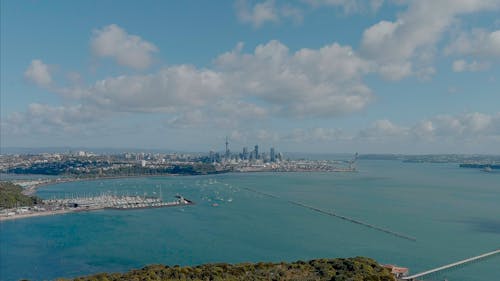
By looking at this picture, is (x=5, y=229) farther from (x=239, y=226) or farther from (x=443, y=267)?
(x=443, y=267)

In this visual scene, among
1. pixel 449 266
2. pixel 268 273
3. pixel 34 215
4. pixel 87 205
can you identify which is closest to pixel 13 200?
pixel 34 215

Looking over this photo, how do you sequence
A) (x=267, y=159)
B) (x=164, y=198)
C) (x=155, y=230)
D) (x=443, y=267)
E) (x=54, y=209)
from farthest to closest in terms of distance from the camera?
(x=267, y=159), (x=164, y=198), (x=54, y=209), (x=155, y=230), (x=443, y=267)

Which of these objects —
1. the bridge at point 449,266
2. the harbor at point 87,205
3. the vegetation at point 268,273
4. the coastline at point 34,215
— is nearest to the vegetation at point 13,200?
the harbor at point 87,205

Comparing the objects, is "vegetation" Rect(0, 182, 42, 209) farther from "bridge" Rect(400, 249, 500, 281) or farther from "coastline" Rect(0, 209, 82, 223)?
"bridge" Rect(400, 249, 500, 281)

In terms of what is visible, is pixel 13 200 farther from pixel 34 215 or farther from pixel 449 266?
pixel 449 266

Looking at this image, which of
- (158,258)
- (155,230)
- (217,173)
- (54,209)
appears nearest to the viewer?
(158,258)

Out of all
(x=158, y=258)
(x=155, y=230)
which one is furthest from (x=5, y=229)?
(x=158, y=258)
